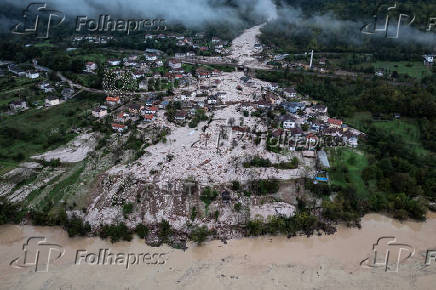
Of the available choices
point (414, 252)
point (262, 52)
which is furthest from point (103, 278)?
point (262, 52)

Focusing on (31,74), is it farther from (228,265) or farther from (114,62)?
(228,265)

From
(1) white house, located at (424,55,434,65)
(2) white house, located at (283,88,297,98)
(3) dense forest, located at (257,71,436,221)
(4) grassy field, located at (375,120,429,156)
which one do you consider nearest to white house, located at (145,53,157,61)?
(3) dense forest, located at (257,71,436,221)

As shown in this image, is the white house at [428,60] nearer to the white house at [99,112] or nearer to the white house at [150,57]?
the white house at [150,57]

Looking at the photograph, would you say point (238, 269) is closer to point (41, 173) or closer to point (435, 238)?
point (435, 238)

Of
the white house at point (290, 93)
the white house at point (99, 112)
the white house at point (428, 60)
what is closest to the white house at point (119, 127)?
the white house at point (99, 112)

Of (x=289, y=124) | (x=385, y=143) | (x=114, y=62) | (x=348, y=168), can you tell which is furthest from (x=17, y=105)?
(x=385, y=143)

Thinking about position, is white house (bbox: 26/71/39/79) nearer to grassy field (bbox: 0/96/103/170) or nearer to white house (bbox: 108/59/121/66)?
white house (bbox: 108/59/121/66)
